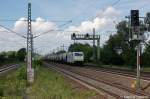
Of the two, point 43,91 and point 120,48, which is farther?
point 120,48

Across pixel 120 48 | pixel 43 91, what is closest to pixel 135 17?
A: pixel 43 91

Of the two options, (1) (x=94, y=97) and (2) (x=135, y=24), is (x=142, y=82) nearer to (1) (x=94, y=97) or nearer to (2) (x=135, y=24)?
(2) (x=135, y=24)

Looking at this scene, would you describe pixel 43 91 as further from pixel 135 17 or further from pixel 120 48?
pixel 120 48

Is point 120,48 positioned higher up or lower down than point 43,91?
higher up

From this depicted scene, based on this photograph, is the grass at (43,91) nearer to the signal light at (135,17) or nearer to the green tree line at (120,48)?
the signal light at (135,17)

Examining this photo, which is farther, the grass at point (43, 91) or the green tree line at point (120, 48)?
the green tree line at point (120, 48)

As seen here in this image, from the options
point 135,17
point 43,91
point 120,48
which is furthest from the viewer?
point 120,48

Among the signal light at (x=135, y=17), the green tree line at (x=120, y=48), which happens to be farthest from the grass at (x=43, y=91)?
the green tree line at (x=120, y=48)

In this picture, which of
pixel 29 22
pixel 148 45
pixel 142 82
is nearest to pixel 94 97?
pixel 142 82

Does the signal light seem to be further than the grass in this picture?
Yes

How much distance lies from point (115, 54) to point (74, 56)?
13.1 m

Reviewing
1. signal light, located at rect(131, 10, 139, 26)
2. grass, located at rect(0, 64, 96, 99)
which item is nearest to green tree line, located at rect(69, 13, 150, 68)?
grass, located at rect(0, 64, 96, 99)

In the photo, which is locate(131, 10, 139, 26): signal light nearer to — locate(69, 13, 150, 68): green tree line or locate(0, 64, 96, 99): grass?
locate(0, 64, 96, 99): grass

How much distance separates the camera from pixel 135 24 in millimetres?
29828
